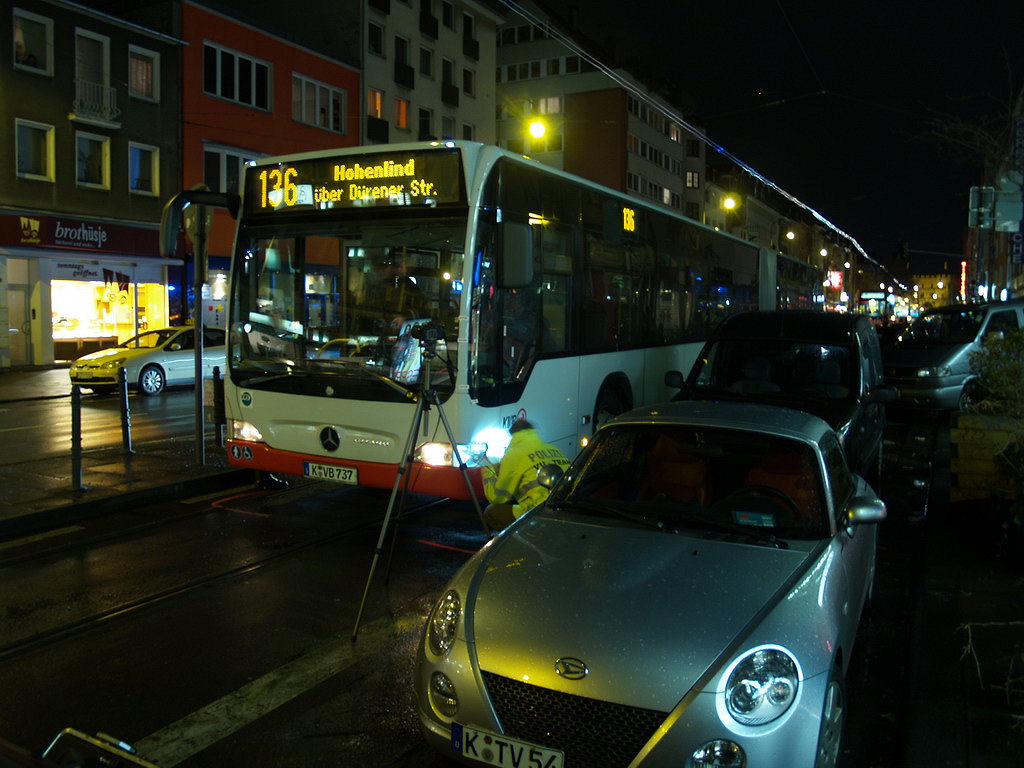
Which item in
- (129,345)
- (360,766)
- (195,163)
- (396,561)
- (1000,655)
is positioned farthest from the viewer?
(195,163)

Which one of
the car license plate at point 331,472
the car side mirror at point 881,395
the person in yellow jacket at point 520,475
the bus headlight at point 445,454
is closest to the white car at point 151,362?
the car license plate at point 331,472

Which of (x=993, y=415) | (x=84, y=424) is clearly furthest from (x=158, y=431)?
(x=993, y=415)

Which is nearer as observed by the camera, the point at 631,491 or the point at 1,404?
the point at 631,491

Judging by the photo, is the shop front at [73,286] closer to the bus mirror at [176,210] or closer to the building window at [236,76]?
the building window at [236,76]

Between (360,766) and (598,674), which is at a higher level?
(598,674)

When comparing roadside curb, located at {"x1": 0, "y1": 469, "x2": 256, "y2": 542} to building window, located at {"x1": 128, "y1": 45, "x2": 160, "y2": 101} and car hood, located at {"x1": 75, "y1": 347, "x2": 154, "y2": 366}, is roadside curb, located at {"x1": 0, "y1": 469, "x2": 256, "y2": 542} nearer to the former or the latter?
car hood, located at {"x1": 75, "y1": 347, "x2": 154, "y2": 366}

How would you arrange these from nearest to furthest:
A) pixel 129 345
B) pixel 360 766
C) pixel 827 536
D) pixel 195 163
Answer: pixel 360 766 → pixel 827 536 → pixel 129 345 → pixel 195 163

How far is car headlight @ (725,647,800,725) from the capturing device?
123 inches

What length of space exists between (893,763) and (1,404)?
58.5 ft

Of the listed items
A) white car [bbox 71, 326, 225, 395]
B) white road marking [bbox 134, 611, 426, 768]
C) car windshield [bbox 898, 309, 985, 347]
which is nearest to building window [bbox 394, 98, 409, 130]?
white car [bbox 71, 326, 225, 395]

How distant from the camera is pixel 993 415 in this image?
8062 mm

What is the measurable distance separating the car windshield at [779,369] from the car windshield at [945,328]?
8.14m

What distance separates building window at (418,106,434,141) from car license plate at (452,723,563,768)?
40.1 metres

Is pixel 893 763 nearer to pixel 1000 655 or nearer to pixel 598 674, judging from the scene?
pixel 1000 655
